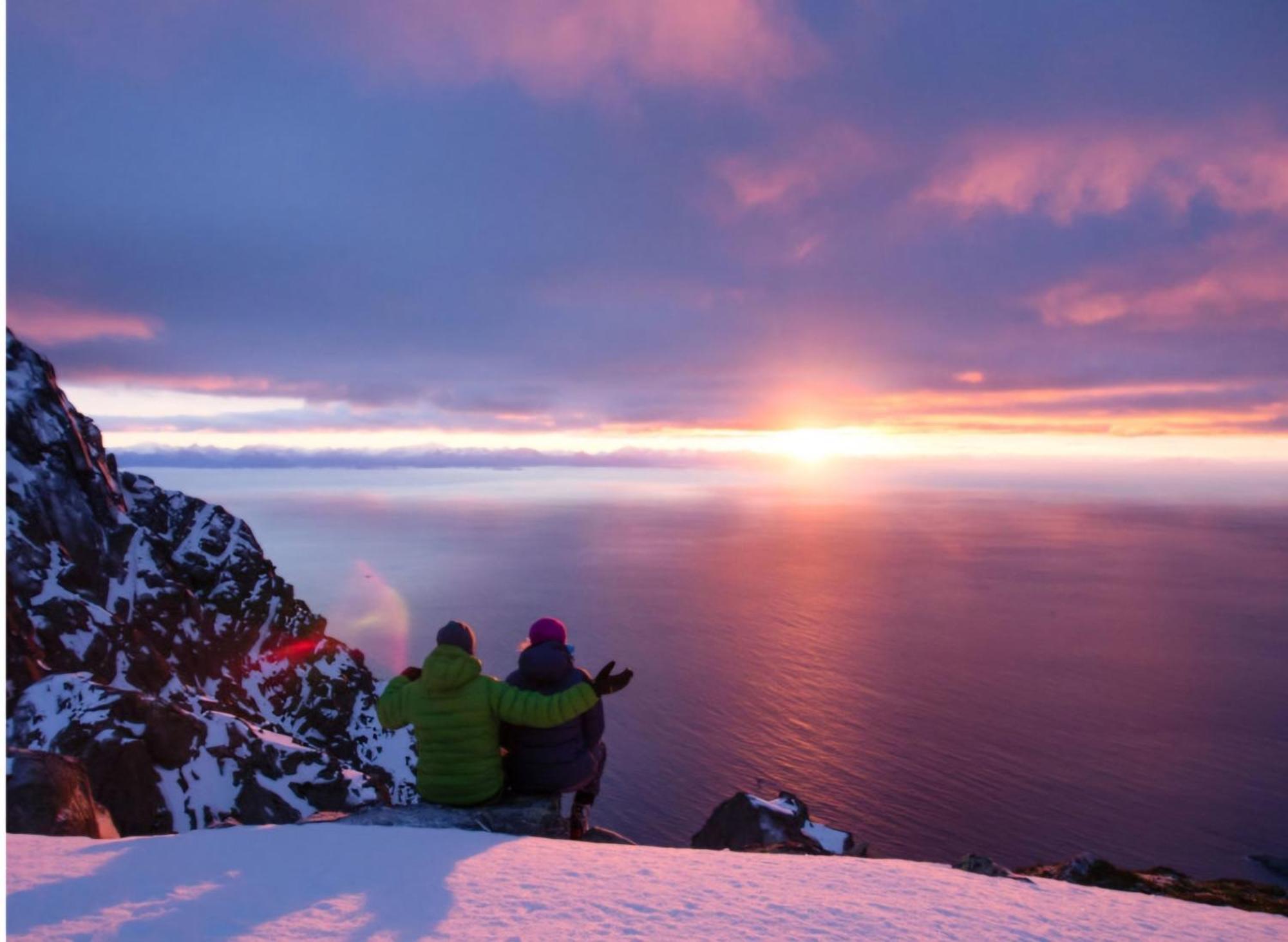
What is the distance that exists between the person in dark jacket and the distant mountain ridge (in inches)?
1107

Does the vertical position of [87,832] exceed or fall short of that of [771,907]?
it falls short

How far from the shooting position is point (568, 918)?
5883 millimetres

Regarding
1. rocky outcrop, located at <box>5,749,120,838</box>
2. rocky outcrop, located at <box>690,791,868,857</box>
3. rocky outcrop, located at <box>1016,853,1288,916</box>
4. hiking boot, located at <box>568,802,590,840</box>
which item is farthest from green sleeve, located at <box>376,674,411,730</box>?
rocky outcrop, located at <box>690,791,868,857</box>

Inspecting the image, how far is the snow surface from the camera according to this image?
18.5 feet

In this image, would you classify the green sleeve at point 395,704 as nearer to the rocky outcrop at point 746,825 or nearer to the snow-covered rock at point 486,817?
the snow-covered rock at point 486,817

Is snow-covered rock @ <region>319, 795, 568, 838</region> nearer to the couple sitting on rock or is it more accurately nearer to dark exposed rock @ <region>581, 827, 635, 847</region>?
the couple sitting on rock

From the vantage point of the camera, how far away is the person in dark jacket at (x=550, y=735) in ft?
29.7

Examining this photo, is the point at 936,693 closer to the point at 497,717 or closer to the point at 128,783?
the point at 128,783

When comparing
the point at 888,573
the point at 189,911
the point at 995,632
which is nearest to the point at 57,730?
the point at 189,911

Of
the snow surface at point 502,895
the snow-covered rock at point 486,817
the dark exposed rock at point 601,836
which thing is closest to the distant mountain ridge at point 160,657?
the dark exposed rock at point 601,836

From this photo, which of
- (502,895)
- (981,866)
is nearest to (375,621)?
(981,866)

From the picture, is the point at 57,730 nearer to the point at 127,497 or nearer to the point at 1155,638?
the point at 127,497

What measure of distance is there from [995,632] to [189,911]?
4664 inches

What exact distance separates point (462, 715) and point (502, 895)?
9.29 feet
